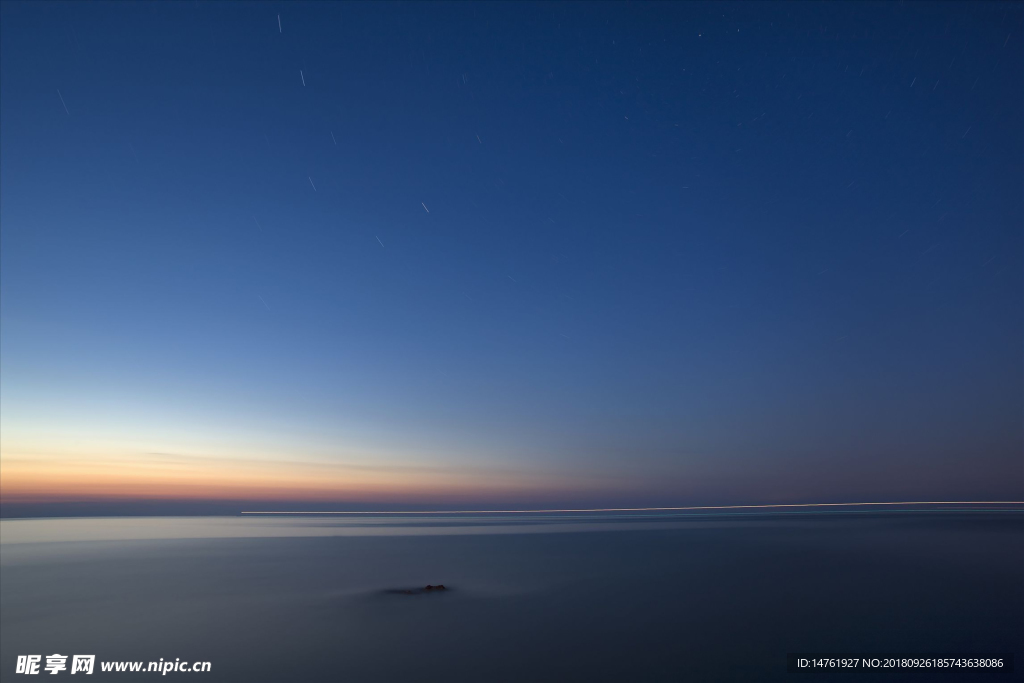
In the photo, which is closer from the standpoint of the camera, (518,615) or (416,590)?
(518,615)

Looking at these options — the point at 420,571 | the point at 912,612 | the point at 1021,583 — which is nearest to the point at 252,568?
the point at 420,571

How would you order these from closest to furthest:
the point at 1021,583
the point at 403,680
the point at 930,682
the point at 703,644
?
1. the point at 930,682
2. the point at 403,680
3. the point at 703,644
4. the point at 1021,583

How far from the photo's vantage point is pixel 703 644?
17.0m

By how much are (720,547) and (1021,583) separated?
27241 millimetres

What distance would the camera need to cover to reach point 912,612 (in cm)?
2059

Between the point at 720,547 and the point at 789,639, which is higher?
the point at 789,639

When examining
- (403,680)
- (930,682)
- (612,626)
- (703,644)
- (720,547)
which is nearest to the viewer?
(930,682)

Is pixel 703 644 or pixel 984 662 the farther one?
pixel 703 644

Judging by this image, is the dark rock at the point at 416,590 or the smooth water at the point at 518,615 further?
the dark rock at the point at 416,590

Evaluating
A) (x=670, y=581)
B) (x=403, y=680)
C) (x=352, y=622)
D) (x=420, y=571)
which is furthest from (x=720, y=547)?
(x=403, y=680)

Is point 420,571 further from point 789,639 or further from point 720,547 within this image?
point 720,547

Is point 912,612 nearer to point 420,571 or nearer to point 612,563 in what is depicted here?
point 612,563

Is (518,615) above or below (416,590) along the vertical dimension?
above

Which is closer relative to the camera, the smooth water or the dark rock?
the smooth water
